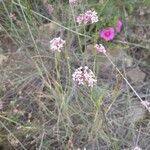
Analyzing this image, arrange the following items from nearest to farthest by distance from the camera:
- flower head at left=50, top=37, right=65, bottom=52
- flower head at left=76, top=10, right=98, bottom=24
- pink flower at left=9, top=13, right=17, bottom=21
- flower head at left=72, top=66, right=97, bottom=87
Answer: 1. flower head at left=72, top=66, right=97, bottom=87
2. flower head at left=50, top=37, right=65, bottom=52
3. flower head at left=76, top=10, right=98, bottom=24
4. pink flower at left=9, top=13, right=17, bottom=21

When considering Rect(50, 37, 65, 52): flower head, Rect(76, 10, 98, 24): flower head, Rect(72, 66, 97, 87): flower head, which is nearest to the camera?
Rect(72, 66, 97, 87): flower head

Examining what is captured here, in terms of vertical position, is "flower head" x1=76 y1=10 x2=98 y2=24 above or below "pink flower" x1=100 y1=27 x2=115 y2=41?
above

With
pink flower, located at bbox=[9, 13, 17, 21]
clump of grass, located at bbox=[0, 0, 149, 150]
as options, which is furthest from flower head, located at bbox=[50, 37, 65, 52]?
pink flower, located at bbox=[9, 13, 17, 21]

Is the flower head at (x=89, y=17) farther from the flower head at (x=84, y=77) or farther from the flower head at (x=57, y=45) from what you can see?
the flower head at (x=84, y=77)

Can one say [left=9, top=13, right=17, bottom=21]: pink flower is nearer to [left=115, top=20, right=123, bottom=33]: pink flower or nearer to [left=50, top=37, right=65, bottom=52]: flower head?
[left=115, top=20, right=123, bottom=33]: pink flower

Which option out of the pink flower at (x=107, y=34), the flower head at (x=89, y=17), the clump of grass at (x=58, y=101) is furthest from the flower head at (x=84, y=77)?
the pink flower at (x=107, y=34)

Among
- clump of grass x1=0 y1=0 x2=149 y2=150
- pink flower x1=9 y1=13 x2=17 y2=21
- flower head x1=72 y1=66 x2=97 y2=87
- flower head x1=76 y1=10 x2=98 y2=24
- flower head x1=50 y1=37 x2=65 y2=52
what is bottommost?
clump of grass x1=0 y1=0 x2=149 y2=150

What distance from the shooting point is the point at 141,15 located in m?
2.52

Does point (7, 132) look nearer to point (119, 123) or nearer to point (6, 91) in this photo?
point (6, 91)

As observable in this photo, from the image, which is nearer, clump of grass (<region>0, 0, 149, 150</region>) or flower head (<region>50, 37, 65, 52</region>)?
flower head (<region>50, 37, 65, 52</region>)

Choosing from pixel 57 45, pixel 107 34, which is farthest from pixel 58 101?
pixel 107 34

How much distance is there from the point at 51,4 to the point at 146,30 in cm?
52

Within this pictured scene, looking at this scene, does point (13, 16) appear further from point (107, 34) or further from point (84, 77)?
point (84, 77)

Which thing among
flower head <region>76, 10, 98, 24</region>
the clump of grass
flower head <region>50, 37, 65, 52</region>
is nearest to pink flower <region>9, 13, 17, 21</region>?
the clump of grass
